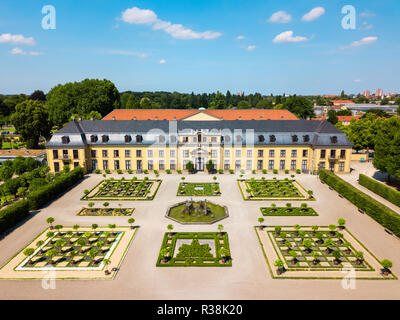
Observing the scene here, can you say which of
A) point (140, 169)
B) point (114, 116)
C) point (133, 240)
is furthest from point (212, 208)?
point (114, 116)

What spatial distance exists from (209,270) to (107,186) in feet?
105

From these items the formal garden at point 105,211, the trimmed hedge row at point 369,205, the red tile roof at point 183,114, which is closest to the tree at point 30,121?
the red tile roof at point 183,114

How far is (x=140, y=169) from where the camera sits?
208 feet

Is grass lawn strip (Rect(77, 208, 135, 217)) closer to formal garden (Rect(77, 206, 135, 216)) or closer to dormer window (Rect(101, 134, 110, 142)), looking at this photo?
formal garden (Rect(77, 206, 135, 216))

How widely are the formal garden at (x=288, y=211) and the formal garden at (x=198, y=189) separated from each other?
1010 centimetres

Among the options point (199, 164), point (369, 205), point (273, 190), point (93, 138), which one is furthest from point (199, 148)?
point (369, 205)

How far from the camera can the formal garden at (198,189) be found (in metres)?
49.5

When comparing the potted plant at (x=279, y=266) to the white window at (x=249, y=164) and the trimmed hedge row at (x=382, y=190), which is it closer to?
the trimmed hedge row at (x=382, y=190)

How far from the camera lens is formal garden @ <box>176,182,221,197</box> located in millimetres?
49500

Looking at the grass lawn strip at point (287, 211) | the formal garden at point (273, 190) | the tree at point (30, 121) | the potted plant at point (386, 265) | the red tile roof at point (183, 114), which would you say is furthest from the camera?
the red tile roof at point (183, 114)

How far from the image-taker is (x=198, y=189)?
52.0 metres

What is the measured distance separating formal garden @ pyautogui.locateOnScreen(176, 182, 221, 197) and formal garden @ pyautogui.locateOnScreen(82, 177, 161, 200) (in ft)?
15.7

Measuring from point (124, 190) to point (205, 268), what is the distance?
1105 inches

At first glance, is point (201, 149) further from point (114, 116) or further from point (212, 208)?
point (114, 116)
